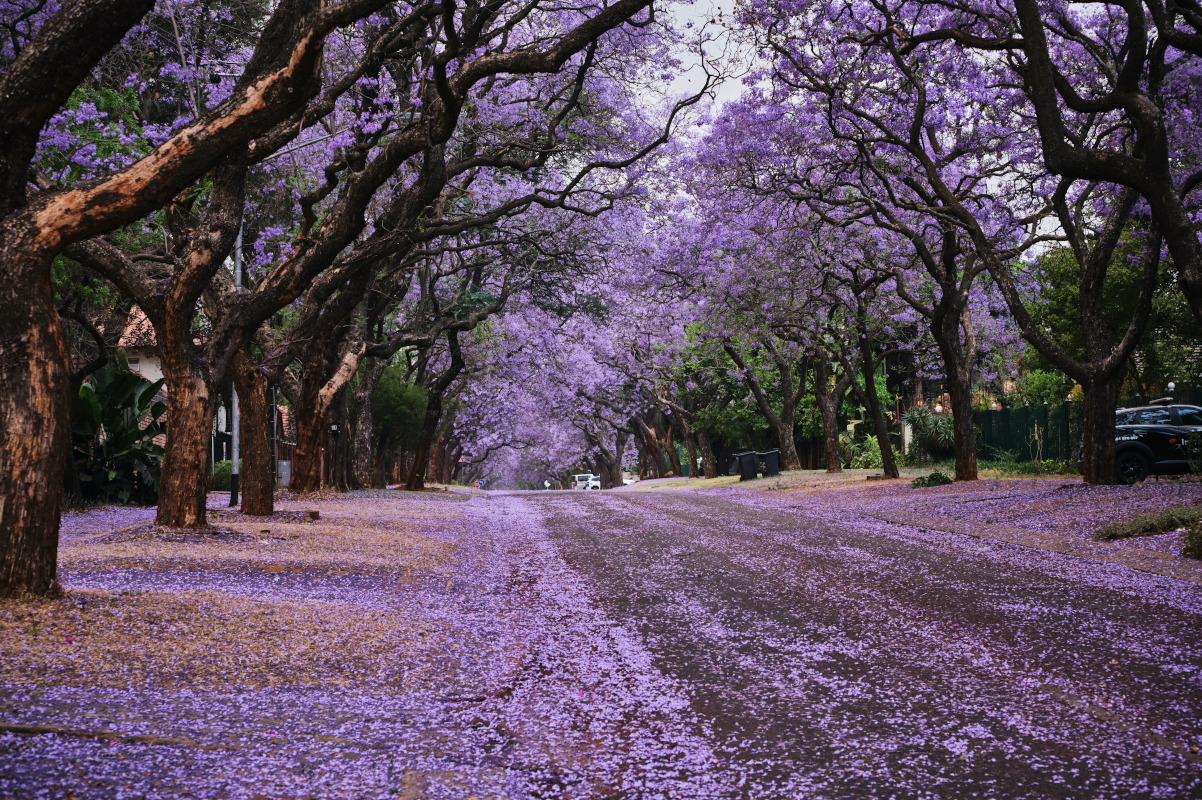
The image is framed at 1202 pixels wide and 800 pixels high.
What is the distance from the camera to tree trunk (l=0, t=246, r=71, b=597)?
6.10 meters

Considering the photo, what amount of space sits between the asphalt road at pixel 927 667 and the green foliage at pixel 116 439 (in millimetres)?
12083

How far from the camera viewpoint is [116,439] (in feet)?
61.9

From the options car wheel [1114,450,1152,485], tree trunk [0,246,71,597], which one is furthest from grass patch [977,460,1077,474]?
tree trunk [0,246,71,597]

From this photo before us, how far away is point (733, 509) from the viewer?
19.2 m

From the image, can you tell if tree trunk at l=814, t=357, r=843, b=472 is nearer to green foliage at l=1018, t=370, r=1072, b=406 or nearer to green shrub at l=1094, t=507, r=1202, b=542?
green foliage at l=1018, t=370, r=1072, b=406

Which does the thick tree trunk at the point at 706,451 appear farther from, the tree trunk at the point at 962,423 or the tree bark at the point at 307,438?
the tree bark at the point at 307,438

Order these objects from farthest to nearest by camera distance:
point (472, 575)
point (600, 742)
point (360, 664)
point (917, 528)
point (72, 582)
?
1. point (917, 528)
2. point (472, 575)
3. point (72, 582)
4. point (360, 664)
5. point (600, 742)

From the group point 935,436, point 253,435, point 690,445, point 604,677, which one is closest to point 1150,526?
point 604,677

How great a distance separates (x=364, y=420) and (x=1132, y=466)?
20.2 metres

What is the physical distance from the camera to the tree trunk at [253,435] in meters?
15.1

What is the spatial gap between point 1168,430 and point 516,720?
1769 cm

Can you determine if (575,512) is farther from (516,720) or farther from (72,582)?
(516,720)

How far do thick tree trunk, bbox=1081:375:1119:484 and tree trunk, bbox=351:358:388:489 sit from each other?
707 inches

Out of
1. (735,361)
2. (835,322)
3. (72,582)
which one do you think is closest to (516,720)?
(72,582)
